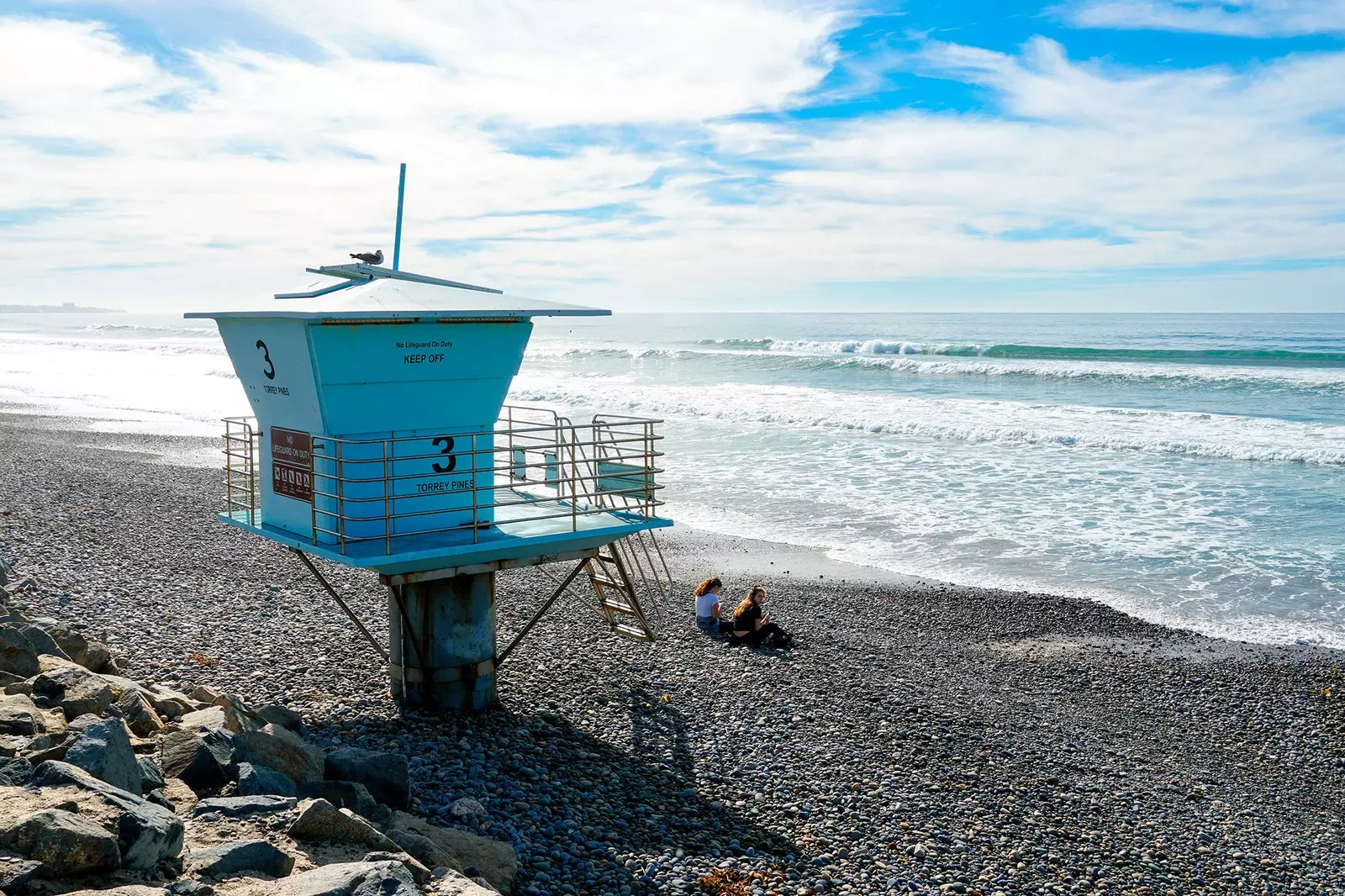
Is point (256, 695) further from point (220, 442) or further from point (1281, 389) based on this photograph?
point (1281, 389)

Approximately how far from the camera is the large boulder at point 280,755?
748 cm

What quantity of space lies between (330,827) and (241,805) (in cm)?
64

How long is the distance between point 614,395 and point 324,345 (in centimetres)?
3863

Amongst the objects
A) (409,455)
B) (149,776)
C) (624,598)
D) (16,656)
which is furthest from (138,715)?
(624,598)

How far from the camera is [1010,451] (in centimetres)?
3108

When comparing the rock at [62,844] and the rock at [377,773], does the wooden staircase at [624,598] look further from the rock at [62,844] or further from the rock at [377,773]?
the rock at [62,844]

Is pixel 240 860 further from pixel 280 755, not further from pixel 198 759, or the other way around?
pixel 280 755

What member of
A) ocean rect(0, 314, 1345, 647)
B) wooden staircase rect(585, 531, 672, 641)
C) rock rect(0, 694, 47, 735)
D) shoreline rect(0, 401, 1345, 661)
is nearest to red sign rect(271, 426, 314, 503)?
wooden staircase rect(585, 531, 672, 641)

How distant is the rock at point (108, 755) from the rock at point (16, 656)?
2.14m

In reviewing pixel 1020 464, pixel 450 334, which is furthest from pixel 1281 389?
pixel 450 334

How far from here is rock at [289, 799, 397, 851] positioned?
6145 millimetres

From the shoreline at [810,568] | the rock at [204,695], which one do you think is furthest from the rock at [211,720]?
the shoreline at [810,568]

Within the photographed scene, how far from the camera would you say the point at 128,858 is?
17.0 ft

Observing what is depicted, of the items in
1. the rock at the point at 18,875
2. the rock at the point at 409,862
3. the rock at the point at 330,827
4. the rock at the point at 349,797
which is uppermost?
the rock at the point at 18,875
